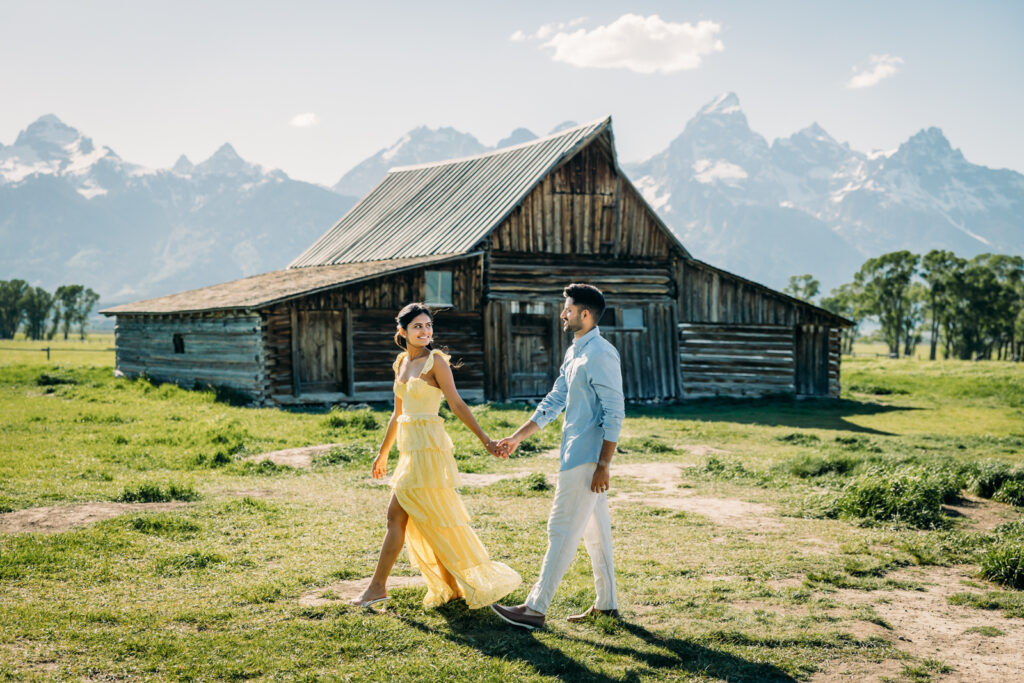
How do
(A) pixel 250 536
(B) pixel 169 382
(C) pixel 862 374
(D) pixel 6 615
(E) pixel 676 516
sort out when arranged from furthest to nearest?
(C) pixel 862 374 → (B) pixel 169 382 → (E) pixel 676 516 → (A) pixel 250 536 → (D) pixel 6 615

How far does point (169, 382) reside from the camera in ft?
90.4

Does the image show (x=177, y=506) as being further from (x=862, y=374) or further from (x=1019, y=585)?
(x=862, y=374)

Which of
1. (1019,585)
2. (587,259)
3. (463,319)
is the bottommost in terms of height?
(1019,585)

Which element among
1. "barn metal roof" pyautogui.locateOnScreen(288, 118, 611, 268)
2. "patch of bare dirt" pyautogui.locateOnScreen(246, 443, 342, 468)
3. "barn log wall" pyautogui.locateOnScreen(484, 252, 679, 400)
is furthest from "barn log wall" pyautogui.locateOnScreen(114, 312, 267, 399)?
"patch of bare dirt" pyautogui.locateOnScreen(246, 443, 342, 468)

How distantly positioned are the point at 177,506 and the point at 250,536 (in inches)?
70.9

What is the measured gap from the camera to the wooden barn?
23.4m

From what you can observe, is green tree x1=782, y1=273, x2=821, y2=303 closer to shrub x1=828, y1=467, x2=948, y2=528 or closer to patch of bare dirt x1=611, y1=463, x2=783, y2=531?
patch of bare dirt x1=611, y1=463, x2=783, y2=531

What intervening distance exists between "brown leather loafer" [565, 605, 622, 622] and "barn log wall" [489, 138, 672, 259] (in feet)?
63.8

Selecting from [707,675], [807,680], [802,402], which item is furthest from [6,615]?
[802,402]

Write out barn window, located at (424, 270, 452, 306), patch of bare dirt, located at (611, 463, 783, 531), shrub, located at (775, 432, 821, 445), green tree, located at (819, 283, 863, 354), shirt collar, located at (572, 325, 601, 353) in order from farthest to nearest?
green tree, located at (819, 283, 863, 354), barn window, located at (424, 270, 452, 306), shrub, located at (775, 432, 821, 445), patch of bare dirt, located at (611, 463, 783, 531), shirt collar, located at (572, 325, 601, 353)

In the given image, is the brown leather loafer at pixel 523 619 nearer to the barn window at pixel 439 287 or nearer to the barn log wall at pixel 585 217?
the barn window at pixel 439 287

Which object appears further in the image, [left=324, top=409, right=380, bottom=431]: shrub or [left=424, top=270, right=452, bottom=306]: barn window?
[left=424, top=270, right=452, bottom=306]: barn window

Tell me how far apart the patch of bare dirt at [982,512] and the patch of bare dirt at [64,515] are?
895 centimetres

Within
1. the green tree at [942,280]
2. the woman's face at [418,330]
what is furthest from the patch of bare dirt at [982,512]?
the green tree at [942,280]
